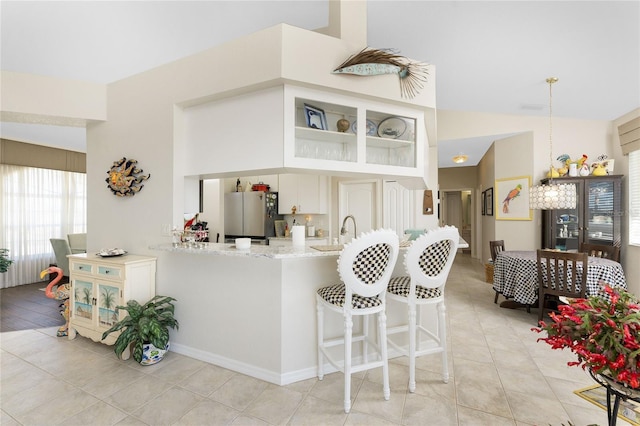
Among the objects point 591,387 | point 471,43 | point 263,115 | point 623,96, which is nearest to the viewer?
point 591,387

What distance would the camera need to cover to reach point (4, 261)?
4.79 m

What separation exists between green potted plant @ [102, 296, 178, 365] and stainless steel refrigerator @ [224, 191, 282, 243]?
2.55 m

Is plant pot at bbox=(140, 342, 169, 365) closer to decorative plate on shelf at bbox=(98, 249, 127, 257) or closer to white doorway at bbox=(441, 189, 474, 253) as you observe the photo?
decorative plate on shelf at bbox=(98, 249, 127, 257)

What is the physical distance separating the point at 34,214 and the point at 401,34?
263 inches

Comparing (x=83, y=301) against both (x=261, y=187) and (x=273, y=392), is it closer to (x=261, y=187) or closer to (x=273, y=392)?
(x=273, y=392)

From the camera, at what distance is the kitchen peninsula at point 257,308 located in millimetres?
2250

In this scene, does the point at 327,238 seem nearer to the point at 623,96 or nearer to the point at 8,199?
the point at 623,96

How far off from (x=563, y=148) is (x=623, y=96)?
1074mm

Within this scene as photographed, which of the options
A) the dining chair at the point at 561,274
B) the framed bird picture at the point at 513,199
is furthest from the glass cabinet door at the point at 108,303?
the framed bird picture at the point at 513,199

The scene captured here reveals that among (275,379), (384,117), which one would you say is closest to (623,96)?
(384,117)

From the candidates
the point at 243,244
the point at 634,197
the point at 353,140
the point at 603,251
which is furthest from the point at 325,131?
the point at 634,197

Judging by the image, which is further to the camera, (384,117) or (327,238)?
(327,238)

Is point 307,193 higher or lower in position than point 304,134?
lower

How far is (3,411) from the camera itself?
195 cm
